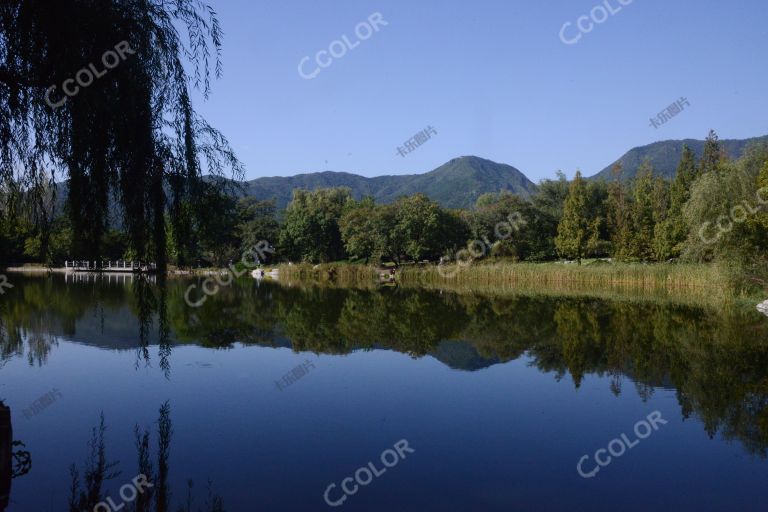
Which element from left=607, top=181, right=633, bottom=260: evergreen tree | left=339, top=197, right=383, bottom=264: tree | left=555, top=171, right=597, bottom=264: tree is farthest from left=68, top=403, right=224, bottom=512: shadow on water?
left=339, top=197, right=383, bottom=264: tree

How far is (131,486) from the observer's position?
18.9 ft

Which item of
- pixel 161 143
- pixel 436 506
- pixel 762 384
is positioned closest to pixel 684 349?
pixel 762 384

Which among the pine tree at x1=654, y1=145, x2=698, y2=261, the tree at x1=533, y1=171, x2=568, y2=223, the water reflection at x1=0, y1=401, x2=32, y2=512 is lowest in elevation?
the water reflection at x1=0, y1=401, x2=32, y2=512

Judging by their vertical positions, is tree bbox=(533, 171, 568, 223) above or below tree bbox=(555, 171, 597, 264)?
above

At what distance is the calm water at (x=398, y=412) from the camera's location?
594cm

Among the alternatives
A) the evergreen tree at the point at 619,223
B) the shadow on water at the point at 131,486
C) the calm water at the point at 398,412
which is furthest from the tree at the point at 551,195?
the shadow on water at the point at 131,486

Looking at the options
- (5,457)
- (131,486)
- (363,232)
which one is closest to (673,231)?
(363,232)

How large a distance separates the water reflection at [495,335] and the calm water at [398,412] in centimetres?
9

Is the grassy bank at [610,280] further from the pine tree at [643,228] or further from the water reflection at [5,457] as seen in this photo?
the water reflection at [5,457]

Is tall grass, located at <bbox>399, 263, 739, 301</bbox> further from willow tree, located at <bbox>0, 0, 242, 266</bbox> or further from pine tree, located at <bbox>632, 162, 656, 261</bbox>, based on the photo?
willow tree, located at <bbox>0, 0, 242, 266</bbox>

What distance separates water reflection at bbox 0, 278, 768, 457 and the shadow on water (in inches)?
43.9

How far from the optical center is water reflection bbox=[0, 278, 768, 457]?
32.4 ft

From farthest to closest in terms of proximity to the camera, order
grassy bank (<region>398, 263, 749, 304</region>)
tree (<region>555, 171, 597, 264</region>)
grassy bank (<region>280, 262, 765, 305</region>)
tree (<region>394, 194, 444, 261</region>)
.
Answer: tree (<region>394, 194, 444, 261</region>) → tree (<region>555, 171, 597, 264</region>) → grassy bank (<region>398, 263, 749, 304</region>) → grassy bank (<region>280, 262, 765, 305</region>)

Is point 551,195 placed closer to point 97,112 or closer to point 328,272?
point 328,272
